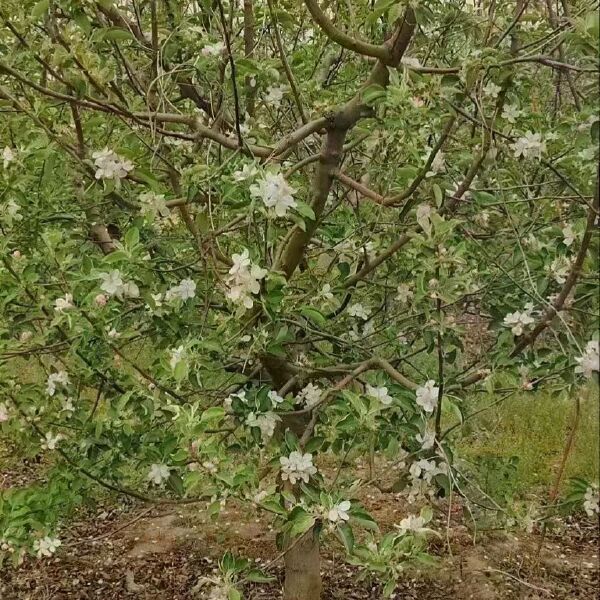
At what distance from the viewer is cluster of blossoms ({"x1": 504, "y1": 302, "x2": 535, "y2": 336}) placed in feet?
5.41

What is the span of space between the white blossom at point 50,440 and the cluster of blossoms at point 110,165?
32.4 inches

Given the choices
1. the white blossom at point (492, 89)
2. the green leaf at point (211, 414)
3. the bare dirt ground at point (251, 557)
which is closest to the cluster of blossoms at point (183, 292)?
the green leaf at point (211, 414)

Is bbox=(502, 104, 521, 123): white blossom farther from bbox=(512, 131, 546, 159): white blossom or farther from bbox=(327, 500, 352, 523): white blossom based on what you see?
bbox=(327, 500, 352, 523): white blossom

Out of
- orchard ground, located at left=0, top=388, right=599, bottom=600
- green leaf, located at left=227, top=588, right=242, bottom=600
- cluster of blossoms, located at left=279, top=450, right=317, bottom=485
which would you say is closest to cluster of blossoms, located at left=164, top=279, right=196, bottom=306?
cluster of blossoms, located at left=279, top=450, right=317, bottom=485

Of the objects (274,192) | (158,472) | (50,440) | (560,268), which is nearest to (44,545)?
(50,440)

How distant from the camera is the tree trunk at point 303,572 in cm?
267

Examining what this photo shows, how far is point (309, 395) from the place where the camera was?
6.95 feet

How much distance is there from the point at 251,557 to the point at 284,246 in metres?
1.82

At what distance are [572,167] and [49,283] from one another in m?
1.27

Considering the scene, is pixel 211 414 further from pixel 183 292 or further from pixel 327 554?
pixel 327 554

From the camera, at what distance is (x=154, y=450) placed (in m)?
2.03

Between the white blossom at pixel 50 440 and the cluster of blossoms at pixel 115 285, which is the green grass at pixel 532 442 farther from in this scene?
the cluster of blossoms at pixel 115 285

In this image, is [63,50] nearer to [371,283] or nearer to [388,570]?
[371,283]

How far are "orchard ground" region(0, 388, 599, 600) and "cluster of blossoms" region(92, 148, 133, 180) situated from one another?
1.37 meters
